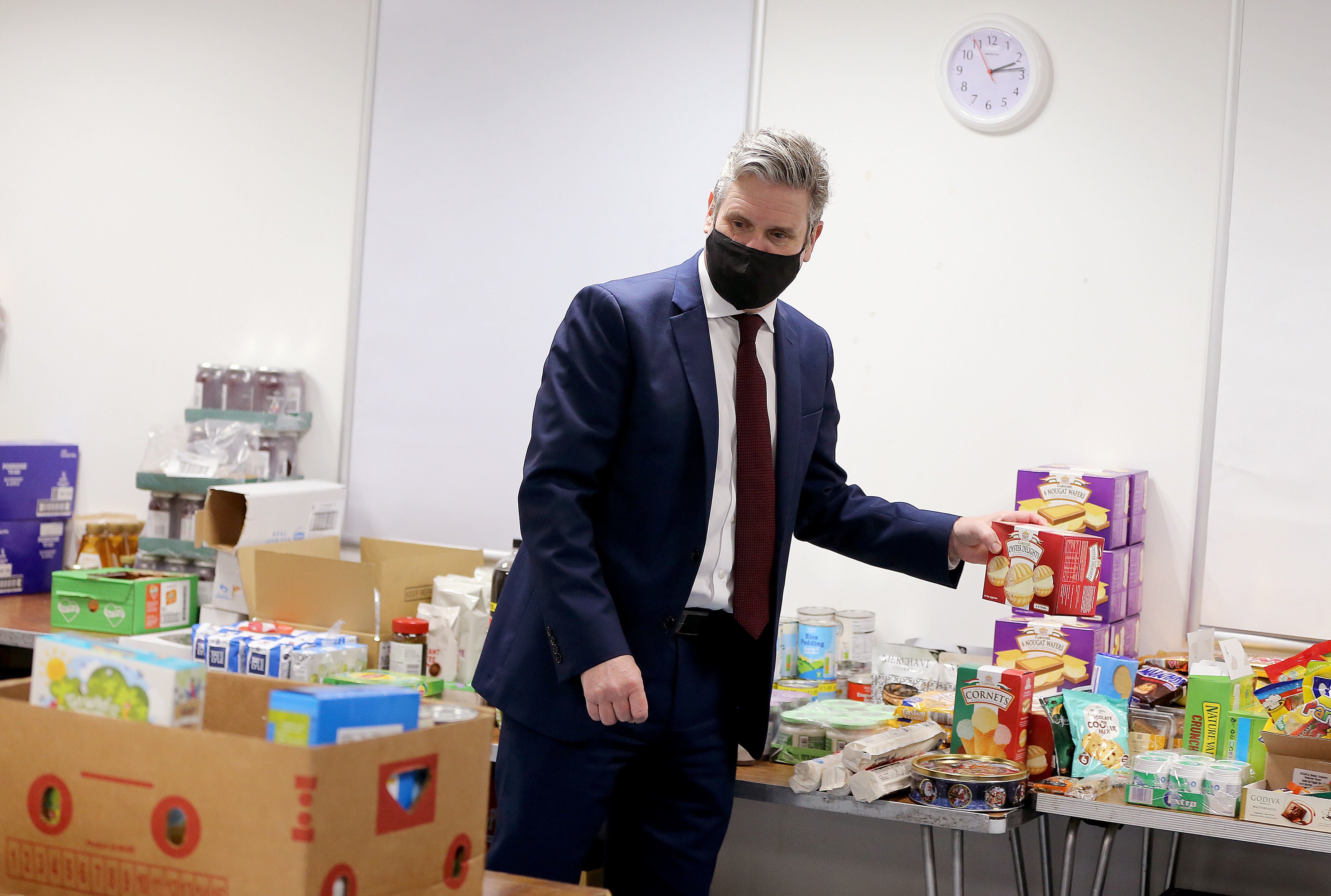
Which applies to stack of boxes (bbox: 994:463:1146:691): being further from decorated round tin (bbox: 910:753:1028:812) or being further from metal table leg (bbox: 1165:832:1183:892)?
metal table leg (bbox: 1165:832:1183:892)

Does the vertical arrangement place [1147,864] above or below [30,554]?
below

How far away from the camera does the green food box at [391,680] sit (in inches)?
110

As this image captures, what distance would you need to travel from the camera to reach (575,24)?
3705 millimetres

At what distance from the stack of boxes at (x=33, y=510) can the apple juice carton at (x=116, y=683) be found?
3.17 m

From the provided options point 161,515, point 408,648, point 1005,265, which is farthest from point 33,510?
point 1005,265

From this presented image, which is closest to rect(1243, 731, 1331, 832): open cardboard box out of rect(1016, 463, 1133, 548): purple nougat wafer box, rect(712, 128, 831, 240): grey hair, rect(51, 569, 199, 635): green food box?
rect(1016, 463, 1133, 548): purple nougat wafer box

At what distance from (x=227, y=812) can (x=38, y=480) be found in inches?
138

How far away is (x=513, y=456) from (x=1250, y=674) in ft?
6.96

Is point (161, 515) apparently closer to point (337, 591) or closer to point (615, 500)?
point (337, 591)

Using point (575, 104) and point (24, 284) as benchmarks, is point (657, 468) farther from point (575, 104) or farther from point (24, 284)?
point (24, 284)

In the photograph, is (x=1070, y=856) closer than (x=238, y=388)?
Yes

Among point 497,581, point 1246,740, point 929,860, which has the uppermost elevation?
point 497,581

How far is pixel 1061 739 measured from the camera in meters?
2.44

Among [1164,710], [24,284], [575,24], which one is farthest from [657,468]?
[24,284]
